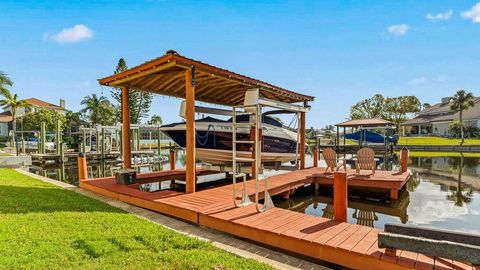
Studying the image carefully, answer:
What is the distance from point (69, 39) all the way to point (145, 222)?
19029 millimetres

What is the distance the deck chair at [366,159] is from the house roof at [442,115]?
43.1m

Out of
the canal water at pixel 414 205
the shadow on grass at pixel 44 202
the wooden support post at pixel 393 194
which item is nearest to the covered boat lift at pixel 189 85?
the shadow on grass at pixel 44 202

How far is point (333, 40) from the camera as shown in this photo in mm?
14680

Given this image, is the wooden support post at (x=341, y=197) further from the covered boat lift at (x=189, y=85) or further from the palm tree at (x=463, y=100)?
the palm tree at (x=463, y=100)

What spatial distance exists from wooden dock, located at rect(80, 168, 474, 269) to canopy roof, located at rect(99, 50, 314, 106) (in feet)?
10.1

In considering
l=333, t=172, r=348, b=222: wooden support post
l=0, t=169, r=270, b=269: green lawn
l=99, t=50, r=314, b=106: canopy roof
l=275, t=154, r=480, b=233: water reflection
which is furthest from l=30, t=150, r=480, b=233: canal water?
l=0, t=169, r=270, b=269: green lawn

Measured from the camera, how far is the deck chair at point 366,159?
10.0 meters

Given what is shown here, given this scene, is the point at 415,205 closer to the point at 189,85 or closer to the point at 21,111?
the point at 189,85

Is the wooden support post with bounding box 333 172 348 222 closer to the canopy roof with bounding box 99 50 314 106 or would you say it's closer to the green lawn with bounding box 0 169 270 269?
the green lawn with bounding box 0 169 270 269

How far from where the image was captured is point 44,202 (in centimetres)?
622

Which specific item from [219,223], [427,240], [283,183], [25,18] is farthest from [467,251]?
[25,18]

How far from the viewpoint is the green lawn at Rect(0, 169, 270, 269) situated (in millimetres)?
3367

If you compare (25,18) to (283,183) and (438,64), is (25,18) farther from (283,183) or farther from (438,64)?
(438,64)

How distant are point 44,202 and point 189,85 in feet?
13.7
